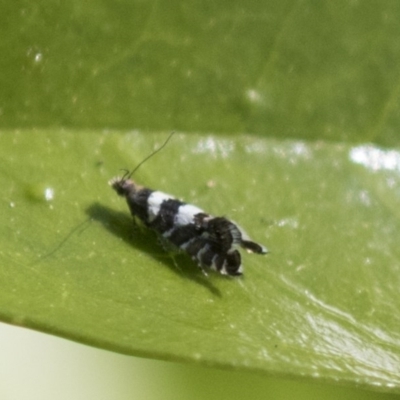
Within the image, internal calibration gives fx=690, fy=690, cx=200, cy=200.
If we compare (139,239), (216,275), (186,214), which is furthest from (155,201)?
(216,275)

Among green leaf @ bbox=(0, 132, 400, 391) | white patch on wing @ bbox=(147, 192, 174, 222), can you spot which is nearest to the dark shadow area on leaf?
green leaf @ bbox=(0, 132, 400, 391)

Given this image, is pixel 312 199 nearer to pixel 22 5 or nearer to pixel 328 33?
pixel 328 33

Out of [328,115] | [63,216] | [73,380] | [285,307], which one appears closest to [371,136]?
[328,115]

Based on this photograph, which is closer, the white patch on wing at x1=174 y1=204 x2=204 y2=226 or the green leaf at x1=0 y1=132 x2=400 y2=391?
the green leaf at x1=0 y1=132 x2=400 y2=391

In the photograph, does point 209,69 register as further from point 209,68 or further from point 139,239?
point 139,239

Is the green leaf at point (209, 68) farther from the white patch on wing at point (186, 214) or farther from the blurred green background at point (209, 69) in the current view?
the white patch on wing at point (186, 214)

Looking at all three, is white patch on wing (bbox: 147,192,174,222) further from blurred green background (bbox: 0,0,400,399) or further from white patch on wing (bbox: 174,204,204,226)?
blurred green background (bbox: 0,0,400,399)
